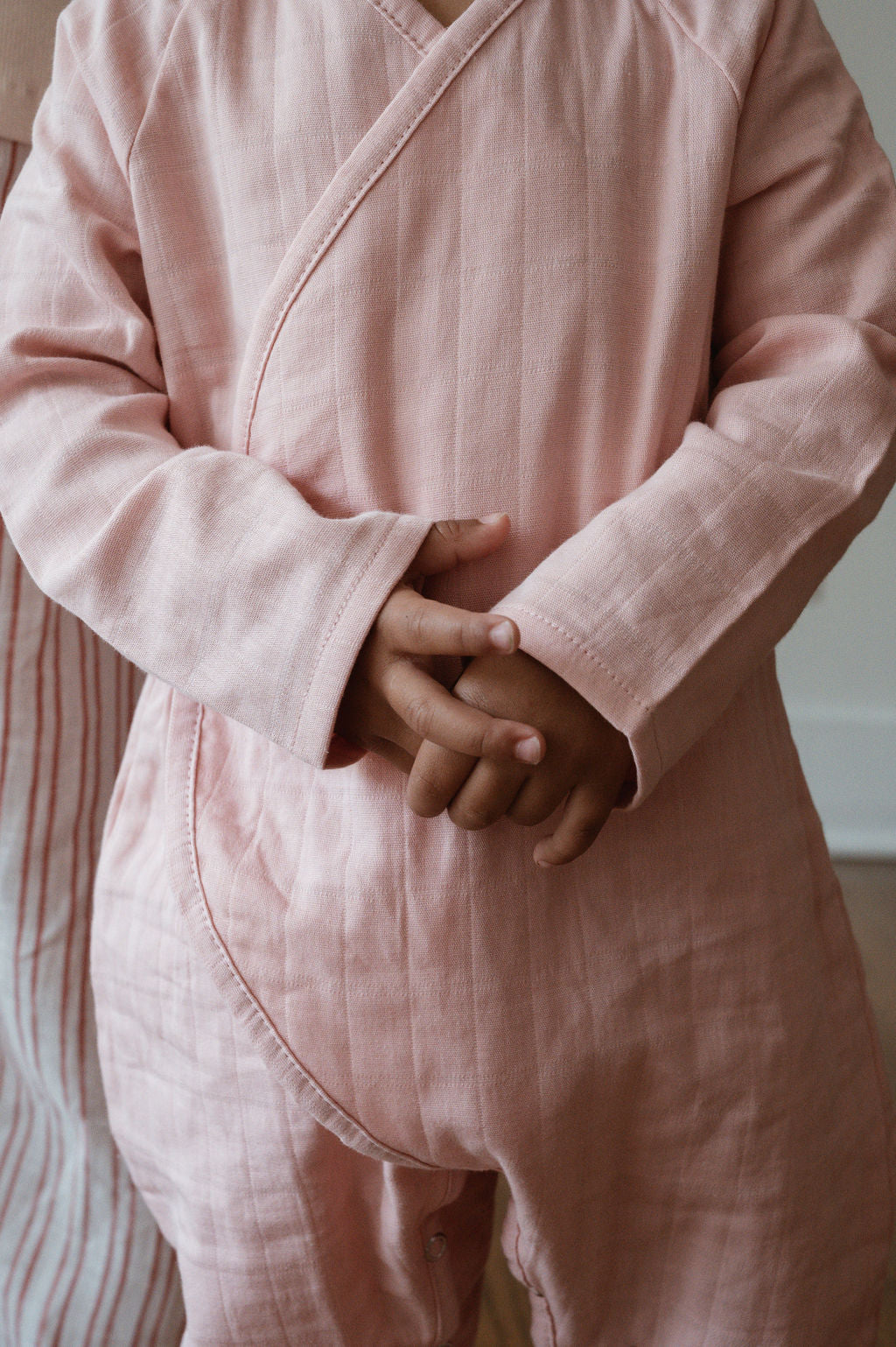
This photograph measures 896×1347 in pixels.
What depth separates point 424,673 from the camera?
516 millimetres

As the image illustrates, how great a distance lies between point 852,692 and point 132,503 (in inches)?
60.1

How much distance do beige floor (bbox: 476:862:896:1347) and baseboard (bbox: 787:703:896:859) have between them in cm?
5

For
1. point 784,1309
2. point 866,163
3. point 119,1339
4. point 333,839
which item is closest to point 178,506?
point 333,839

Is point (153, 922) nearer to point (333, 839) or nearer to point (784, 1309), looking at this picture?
point (333, 839)

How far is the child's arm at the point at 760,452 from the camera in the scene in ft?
1.69

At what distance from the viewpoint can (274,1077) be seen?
0.59 metres

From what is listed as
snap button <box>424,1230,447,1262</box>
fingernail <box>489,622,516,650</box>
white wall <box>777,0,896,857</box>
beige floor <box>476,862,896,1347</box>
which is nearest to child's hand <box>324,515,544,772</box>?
fingernail <box>489,622,516,650</box>

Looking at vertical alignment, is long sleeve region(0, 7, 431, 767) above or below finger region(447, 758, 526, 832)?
above

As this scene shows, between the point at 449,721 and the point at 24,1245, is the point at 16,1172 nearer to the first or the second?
the point at 24,1245

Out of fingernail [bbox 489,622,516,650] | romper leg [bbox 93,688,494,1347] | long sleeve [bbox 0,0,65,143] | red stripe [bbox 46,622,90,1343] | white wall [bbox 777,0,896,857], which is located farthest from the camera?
white wall [bbox 777,0,896,857]

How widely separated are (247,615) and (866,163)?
1.37 ft

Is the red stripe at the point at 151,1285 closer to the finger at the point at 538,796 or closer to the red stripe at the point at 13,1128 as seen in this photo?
the red stripe at the point at 13,1128

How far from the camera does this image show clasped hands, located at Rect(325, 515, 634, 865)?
1.60 ft

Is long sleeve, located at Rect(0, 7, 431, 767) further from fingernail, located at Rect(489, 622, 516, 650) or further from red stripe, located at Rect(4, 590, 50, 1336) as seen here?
red stripe, located at Rect(4, 590, 50, 1336)
